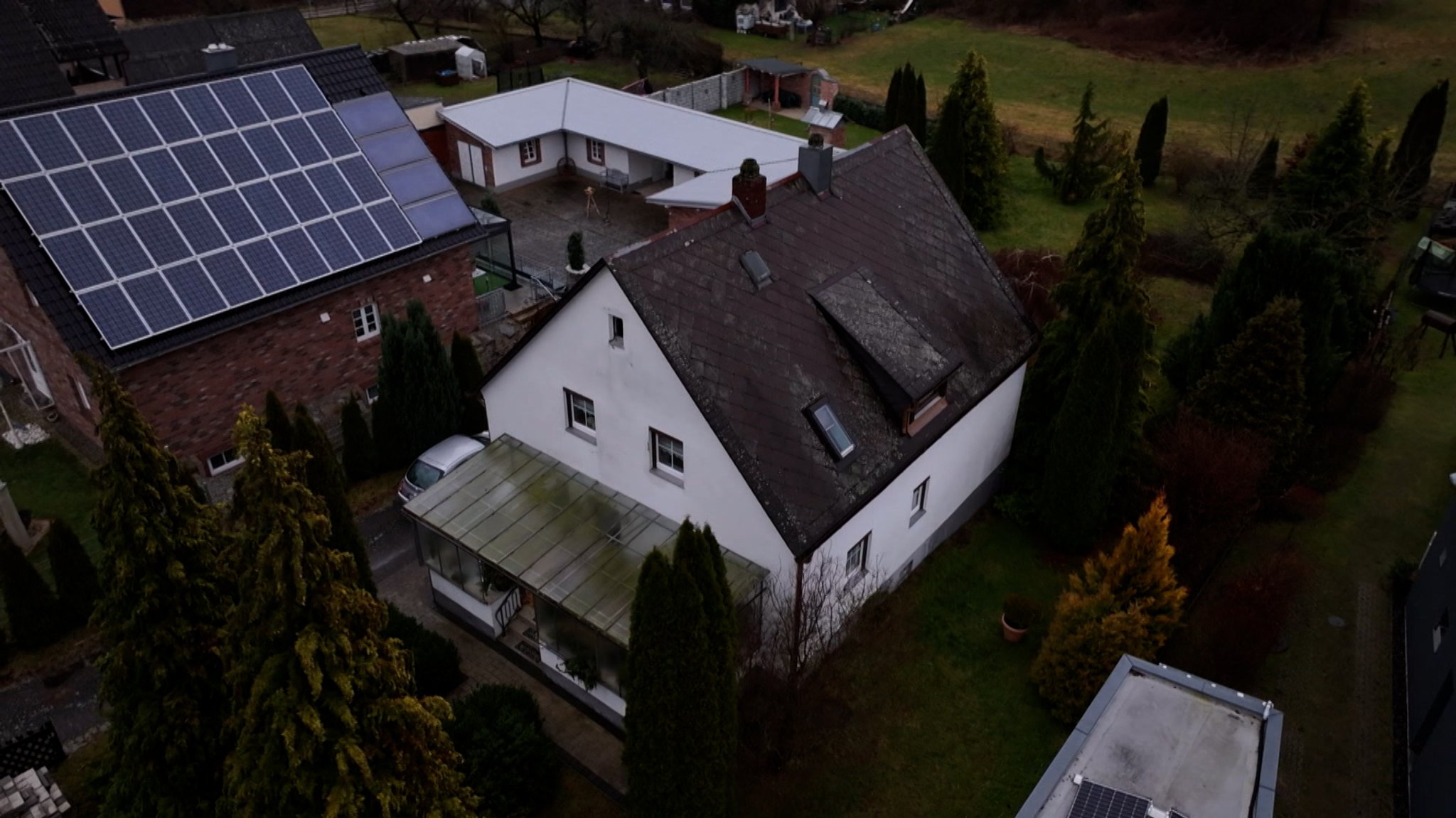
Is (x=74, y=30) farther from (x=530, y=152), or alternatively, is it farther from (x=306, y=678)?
(x=306, y=678)

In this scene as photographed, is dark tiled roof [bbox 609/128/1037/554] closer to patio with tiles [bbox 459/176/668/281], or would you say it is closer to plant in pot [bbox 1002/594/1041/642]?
plant in pot [bbox 1002/594/1041/642]

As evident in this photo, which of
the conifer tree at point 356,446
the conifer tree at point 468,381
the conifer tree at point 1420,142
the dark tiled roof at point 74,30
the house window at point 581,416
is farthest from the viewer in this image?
the dark tiled roof at point 74,30

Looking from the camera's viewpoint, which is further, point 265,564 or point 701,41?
point 701,41

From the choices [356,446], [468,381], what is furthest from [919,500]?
[356,446]

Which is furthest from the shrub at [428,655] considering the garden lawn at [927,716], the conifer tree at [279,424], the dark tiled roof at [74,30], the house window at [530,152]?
the dark tiled roof at [74,30]

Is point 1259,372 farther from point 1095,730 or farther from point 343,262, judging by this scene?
point 343,262

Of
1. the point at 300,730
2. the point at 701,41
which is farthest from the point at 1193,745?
the point at 701,41

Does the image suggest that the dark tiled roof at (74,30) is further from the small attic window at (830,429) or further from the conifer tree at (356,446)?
the small attic window at (830,429)
